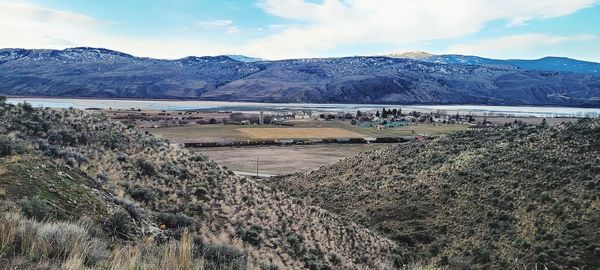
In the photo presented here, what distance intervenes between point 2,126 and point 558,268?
25.8 metres

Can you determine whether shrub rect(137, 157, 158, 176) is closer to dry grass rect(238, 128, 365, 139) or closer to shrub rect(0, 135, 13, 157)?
shrub rect(0, 135, 13, 157)

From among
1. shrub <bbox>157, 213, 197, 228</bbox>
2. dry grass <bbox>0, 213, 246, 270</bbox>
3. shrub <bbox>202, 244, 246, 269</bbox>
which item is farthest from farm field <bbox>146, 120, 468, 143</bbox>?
dry grass <bbox>0, 213, 246, 270</bbox>

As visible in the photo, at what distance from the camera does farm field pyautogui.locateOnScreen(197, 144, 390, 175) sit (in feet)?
216

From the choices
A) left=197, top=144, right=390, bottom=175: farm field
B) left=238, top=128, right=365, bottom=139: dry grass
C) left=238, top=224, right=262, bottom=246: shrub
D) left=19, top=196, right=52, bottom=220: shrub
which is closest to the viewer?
left=19, top=196, right=52, bottom=220: shrub

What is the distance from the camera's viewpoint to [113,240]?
29.7 ft

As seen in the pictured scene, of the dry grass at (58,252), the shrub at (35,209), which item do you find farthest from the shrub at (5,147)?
the dry grass at (58,252)

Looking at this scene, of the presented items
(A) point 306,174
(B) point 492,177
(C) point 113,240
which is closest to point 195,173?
(C) point 113,240

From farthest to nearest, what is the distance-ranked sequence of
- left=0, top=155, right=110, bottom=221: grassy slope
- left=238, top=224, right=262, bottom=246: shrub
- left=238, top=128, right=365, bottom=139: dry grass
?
left=238, top=128, right=365, bottom=139: dry grass → left=238, top=224, right=262, bottom=246: shrub → left=0, top=155, right=110, bottom=221: grassy slope

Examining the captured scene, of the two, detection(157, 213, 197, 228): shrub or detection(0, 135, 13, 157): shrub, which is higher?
detection(0, 135, 13, 157): shrub

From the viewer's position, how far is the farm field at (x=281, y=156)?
65.7 meters

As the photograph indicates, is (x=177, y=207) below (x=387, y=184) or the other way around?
the other way around

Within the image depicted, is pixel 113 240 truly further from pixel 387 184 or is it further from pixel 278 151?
pixel 278 151

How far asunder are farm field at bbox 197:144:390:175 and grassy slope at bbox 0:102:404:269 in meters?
35.9

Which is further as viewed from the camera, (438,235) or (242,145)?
(242,145)
